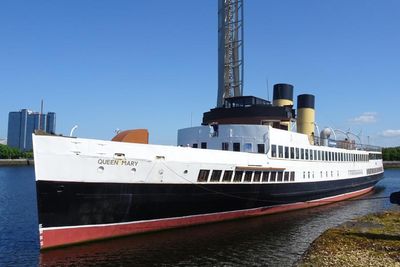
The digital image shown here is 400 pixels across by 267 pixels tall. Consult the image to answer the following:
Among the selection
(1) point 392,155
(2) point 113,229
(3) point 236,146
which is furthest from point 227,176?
(1) point 392,155

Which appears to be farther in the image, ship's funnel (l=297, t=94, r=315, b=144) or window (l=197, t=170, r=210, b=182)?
ship's funnel (l=297, t=94, r=315, b=144)

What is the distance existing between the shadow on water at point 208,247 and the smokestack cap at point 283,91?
1369 cm

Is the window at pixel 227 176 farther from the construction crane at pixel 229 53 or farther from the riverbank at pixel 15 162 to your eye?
the riverbank at pixel 15 162

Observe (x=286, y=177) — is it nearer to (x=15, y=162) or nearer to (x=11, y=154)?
(x=15, y=162)

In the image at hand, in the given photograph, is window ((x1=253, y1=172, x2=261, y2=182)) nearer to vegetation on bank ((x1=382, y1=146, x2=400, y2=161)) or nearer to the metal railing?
the metal railing

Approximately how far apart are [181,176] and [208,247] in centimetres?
399

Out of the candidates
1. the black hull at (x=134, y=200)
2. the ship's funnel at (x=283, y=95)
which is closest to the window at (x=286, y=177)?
the black hull at (x=134, y=200)

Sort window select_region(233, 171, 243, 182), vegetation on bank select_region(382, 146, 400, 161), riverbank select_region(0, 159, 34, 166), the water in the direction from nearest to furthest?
the water → window select_region(233, 171, 243, 182) → riverbank select_region(0, 159, 34, 166) → vegetation on bank select_region(382, 146, 400, 161)

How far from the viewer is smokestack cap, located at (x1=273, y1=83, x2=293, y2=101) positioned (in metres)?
34.3

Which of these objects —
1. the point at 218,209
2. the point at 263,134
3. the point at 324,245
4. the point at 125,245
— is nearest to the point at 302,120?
the point at 263,134

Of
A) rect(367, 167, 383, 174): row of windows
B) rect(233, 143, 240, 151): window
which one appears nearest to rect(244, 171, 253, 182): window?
rect(233, 143, 240, 151): window

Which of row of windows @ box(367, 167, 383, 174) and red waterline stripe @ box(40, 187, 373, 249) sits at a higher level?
row of windows @ box(367, 167, 383, 174)

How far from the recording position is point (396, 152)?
505 ft

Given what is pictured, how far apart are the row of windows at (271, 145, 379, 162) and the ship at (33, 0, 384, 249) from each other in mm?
76
